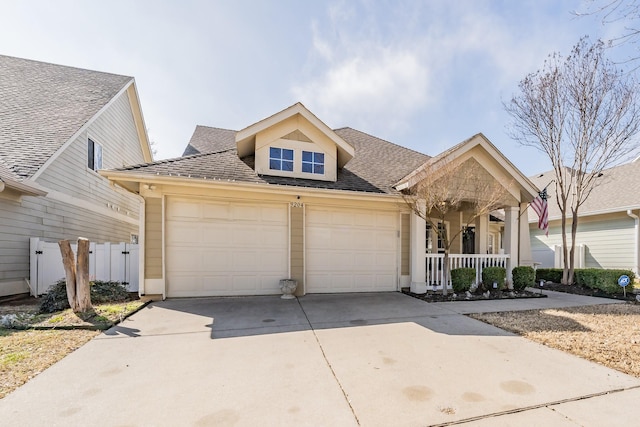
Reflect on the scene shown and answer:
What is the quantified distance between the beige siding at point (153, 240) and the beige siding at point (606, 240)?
16.7m

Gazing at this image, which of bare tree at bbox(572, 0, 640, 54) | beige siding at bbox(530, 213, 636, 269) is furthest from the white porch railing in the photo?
beige siding at bbox(530, 213, 636, 269)

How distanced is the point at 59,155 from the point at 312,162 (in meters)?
7.55

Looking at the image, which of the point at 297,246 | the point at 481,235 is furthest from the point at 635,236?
the point at 297,246

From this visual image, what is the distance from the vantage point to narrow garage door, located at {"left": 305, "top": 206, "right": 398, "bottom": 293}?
8.10 m

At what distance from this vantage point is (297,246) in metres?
7.84

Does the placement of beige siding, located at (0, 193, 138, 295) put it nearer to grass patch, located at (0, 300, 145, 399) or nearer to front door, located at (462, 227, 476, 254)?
grass patch, located at (0, 300, 145, 399)

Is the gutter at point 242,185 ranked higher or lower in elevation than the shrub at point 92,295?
higher

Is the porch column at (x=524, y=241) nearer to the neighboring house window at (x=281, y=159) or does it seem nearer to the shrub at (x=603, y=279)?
the shrub at (x=603, y=279)

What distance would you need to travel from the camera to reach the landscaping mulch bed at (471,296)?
297 inches

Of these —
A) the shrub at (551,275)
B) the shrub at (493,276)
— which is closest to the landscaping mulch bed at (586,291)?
the shrub at (551,275)

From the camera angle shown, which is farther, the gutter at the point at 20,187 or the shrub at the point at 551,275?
the shrub at the point at 551,275

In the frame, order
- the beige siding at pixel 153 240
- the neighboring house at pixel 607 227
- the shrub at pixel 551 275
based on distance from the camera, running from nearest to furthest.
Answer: the beige siding at pixel 153 240, the shrub at pixel 551 275, the neighboring house at pixel 607 227

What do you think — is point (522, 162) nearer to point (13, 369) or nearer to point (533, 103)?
point (533, 103)

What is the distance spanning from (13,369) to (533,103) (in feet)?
45.4
